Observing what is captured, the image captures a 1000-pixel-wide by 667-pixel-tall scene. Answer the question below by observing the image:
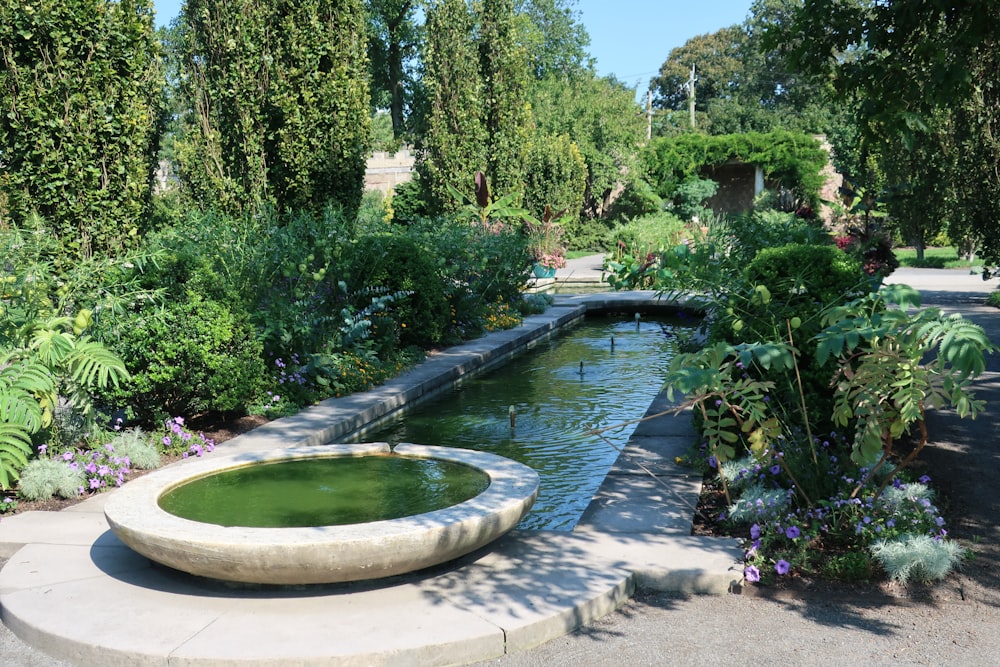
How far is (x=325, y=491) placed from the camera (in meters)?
4.98

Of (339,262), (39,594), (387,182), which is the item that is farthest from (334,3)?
(387,182)

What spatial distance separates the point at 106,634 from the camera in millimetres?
3689

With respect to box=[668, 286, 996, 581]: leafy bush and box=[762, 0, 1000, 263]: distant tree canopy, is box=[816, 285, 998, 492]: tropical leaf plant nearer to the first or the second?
box=[668, 286, 996, 581]: leafy bush

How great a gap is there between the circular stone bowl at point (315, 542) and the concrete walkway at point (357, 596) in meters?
0.14

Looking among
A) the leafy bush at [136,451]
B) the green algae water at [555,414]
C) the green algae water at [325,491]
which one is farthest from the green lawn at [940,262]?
the leafy bush at [136,451]

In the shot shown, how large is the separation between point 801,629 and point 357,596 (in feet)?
6.56

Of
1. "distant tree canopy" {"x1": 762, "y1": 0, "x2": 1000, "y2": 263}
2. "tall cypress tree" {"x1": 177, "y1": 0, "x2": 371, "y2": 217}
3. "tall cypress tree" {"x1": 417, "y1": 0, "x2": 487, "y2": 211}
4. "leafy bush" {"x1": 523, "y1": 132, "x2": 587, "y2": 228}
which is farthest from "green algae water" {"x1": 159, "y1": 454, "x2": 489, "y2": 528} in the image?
"leafy bush" {"x1": 523, "y1": 132, "x2": 587, "y2": 228}

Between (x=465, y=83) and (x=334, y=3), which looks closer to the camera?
(x=334, y=3)

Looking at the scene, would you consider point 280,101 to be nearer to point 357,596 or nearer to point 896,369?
point 357,596

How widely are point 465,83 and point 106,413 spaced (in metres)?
11.4

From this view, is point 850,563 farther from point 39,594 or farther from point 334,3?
point 334,3

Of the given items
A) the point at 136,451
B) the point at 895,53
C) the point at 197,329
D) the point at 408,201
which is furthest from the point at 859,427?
the point at 408,201

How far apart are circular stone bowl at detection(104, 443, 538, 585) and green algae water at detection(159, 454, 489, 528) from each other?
12.0 inches

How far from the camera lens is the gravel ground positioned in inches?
142
